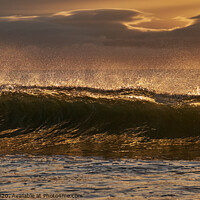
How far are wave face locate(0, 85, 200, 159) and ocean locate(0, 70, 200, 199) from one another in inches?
1.0

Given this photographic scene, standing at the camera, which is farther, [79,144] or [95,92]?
[95,92]

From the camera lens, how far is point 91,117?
1365cm

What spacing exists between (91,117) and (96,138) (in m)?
2.46

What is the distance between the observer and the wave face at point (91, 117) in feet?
36.0

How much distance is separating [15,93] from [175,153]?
8.13 meters

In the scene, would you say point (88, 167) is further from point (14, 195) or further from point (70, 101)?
point (70, 101)

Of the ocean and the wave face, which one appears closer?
the ocean

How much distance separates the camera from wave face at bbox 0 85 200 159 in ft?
36.0

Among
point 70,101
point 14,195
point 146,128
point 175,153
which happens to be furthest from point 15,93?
point 14,195

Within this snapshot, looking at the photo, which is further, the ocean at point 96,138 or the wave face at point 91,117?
the wave face at point 91,117

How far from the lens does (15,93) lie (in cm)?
1581

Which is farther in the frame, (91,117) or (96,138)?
(91,117)

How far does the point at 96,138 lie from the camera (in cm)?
1123

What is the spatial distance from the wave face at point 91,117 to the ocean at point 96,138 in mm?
26
